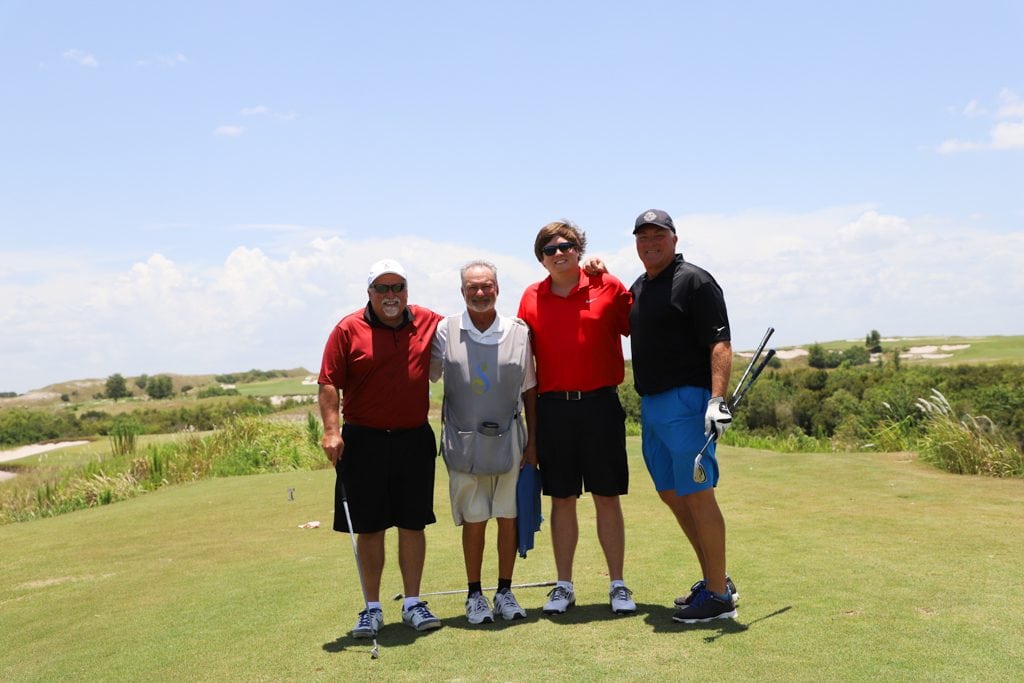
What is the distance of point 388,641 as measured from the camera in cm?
497

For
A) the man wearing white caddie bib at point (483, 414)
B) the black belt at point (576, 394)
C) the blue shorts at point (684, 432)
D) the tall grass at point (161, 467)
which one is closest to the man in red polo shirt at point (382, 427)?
the man wearing white caddie bib at point (483, 414)

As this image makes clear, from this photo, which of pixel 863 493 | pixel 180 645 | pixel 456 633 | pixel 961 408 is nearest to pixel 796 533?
pixel 863 493

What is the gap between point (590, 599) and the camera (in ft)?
18.6

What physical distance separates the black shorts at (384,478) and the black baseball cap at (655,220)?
1690 millimetres

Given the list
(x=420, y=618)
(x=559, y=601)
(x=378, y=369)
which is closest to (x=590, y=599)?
(x=559, y=601)

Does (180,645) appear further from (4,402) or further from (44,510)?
(4,402)

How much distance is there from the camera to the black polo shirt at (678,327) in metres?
4.88

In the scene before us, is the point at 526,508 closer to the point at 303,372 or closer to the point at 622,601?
the point at 622,601

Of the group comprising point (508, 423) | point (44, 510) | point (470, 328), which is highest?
point (470, 328)

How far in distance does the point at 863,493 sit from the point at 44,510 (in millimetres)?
12251

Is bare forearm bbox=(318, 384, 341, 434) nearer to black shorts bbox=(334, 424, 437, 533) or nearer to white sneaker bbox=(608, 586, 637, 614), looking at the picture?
black shorts bbox=(334, 424, 437, 533)

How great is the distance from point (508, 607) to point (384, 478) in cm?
102

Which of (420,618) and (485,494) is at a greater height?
(485,494)

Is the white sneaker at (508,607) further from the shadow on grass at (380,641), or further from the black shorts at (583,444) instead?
the black shorts at (583,444)
